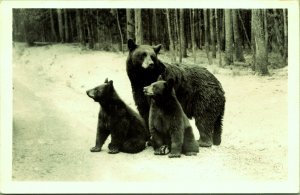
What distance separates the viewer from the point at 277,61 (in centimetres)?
823

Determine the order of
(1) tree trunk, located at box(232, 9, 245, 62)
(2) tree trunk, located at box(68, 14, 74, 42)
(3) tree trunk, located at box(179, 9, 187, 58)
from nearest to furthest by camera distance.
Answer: (2) tree trunk, located at box(68, 14, 74, 42) → (3) tree trunk, located at box(179, 9, 187, 58) → (1) tree trunk, located at box(232, 9, 245, 62)

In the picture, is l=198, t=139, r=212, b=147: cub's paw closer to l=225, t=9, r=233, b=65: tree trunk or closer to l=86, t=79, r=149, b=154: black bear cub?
l=86, t=79, r=149, b=154: black bear cub

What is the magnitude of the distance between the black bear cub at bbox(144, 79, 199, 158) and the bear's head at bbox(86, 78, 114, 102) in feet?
1.43

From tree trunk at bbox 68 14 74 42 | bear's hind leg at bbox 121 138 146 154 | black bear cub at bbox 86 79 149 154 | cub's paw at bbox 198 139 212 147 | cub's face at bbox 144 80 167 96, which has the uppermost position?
tree trunk at bbox 68 14 74 42

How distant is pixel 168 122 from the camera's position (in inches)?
287

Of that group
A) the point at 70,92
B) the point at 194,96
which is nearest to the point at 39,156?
the point at 70,92

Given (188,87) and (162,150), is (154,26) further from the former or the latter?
(162,150)

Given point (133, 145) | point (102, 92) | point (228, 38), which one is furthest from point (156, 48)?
point (228, 38)

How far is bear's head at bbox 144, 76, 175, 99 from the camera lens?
7.25 metres

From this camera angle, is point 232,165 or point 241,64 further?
point 241,64

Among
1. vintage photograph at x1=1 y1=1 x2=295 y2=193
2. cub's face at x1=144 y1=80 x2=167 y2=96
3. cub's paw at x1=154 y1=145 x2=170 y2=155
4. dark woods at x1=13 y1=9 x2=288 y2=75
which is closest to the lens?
cub's face at x1=144 y1=80 x2=167 y2=96

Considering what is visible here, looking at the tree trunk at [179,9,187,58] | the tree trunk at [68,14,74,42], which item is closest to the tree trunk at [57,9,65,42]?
the tree trunk at [68,14,74,42]

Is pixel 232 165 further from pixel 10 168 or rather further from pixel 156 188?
pixel 10 168

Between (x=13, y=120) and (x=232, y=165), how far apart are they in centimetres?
264
